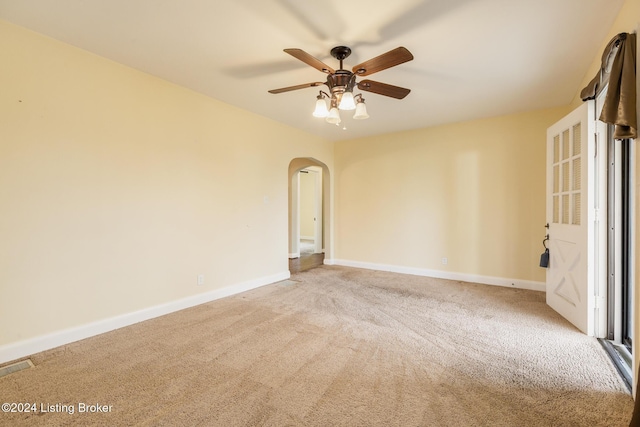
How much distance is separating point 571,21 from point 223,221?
388cm

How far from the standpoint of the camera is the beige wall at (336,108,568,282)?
4.11m

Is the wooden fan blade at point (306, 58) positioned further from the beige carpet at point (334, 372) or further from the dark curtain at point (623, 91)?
the beige carpet at point (334, 372)

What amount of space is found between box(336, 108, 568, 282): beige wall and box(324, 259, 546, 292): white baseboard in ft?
0.21

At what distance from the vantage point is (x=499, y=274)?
170 inches

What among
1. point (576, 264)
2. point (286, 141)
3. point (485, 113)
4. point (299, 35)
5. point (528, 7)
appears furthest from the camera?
point (286, 141)

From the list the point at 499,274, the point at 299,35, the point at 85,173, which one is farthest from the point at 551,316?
the point at 85,173

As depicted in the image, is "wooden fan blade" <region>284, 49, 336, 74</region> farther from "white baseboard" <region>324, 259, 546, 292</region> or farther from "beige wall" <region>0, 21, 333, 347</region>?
"white baseboard" <region>324, 259, 546, 292</region>

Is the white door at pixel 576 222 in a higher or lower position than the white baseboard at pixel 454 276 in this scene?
higher

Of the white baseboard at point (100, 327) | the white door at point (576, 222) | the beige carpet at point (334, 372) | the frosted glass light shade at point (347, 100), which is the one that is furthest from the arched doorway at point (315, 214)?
the white door at point (576, 222)

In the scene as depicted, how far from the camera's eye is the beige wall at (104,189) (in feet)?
7.33

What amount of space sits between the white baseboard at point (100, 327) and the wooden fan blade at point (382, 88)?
297 cm

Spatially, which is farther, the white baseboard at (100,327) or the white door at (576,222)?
the white door at (576,222)

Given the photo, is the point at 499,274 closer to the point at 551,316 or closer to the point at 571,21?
the point at 551,316

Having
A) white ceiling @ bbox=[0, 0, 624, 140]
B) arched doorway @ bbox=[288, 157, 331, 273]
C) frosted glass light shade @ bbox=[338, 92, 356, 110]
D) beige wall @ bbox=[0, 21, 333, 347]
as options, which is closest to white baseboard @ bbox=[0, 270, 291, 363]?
beige wall @ bbox=[0, 21, 333, 347]
